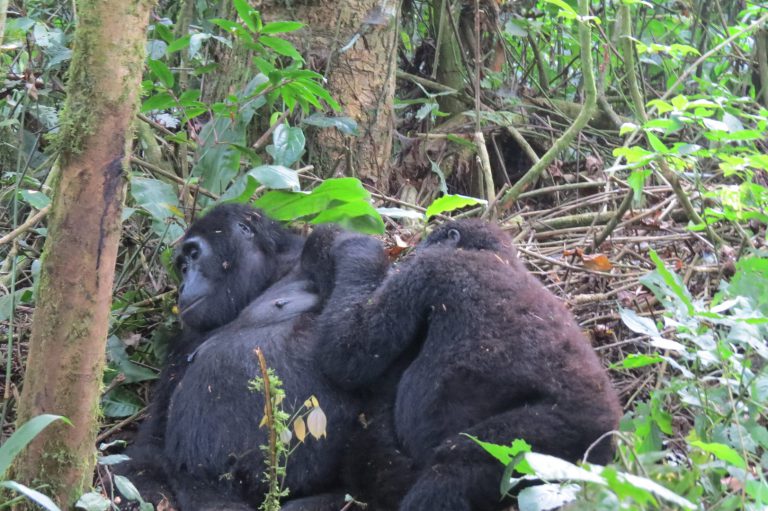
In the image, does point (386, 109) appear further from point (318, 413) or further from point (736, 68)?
point (736, 68)

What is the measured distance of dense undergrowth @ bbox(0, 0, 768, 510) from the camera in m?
2.40

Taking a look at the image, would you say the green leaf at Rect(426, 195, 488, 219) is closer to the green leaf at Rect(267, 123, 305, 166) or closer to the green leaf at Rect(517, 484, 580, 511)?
the green leaf at Rect(267, 123, 305, 166)

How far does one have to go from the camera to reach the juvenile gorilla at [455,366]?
2537 mm

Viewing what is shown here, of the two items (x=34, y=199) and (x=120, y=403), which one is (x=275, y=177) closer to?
(x=34, y=199)

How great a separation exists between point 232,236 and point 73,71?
4.66ft

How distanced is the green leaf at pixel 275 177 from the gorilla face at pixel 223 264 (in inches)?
10.5

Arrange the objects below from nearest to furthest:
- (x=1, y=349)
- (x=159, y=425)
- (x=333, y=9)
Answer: (x=159, y=425)
(x=1, y=349)
(x=333, y=9)

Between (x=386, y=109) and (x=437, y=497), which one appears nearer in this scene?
(x=437, y=497)

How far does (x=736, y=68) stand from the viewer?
244 inches

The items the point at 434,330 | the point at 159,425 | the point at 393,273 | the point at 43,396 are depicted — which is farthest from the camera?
the point at 159,425

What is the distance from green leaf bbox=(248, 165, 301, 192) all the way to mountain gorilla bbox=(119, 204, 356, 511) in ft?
0.71

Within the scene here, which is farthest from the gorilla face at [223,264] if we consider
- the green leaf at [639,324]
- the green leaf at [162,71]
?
the green leaf at [639,324]

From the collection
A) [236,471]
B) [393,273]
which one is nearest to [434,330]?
[393,273]

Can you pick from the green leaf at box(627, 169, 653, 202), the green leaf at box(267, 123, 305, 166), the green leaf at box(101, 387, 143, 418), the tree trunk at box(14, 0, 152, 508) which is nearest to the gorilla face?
the green leaf at box(267, 123, 305, 166)
